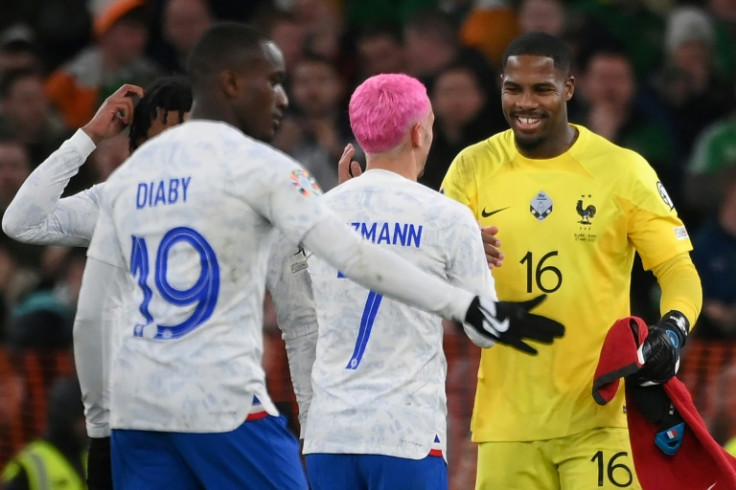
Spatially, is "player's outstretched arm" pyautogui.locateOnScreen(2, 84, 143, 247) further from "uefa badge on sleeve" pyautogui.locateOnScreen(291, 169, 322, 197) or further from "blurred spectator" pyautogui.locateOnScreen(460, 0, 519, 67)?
"blurred spectator" pyautogui.locateOnScreen(460, 0, 519, 67)

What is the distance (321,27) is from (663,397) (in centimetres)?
632

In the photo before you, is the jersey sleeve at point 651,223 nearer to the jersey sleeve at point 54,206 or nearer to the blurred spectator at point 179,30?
the jersey sleeve at point 54,206

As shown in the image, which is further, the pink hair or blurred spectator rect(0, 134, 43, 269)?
blurred spectator rect(0, 134, 43, 269)

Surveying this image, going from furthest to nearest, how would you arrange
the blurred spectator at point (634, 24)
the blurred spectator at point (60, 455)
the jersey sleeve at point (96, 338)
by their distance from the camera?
the blurred spectator at point (634, 24) < the blurred spectator at point (60, 455) < the jersey sleeve at point (96, 338)

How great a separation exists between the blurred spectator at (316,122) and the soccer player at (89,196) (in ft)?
14.2

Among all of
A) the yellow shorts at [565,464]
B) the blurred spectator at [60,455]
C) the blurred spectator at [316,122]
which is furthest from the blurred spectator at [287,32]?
the yellow shorts at [565,464]

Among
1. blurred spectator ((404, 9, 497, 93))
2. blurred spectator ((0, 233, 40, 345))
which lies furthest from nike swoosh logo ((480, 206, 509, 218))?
blurred spectator ((404, 9, 497, 93))

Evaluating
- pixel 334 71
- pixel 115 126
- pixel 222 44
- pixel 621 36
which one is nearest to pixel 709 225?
pixel 621 36

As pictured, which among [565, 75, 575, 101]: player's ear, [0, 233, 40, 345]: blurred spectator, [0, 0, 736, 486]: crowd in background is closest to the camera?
[565, 75, 575, 101]: player's ear

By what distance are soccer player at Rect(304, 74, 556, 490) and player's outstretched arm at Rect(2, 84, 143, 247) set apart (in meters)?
1.01

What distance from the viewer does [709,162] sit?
1049 centimetres

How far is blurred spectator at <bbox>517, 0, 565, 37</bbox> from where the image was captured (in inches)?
443

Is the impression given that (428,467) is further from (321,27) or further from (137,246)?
(321,27)

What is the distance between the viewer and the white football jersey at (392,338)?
557 centimetres
